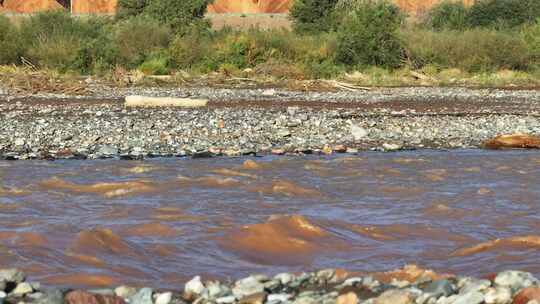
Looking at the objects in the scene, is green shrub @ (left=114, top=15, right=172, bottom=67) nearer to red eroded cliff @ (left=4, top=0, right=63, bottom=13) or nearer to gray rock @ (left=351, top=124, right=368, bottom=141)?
gray rock @ (left=351, top=124, right=368, bottom=141)

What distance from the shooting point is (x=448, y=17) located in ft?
159

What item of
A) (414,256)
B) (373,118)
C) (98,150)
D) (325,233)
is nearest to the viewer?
(414,256)

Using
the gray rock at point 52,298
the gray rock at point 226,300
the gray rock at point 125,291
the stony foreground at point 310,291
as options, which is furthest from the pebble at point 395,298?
the gray rock at point 52,298

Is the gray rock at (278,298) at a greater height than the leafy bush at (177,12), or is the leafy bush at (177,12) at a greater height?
the gray rock at (278,298)

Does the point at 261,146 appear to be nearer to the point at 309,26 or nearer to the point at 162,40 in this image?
the point at 162,40

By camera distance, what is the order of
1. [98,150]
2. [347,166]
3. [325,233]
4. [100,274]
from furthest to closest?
[98,150], [347,166], [325,233], [100,274]

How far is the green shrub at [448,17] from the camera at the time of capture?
44.7m

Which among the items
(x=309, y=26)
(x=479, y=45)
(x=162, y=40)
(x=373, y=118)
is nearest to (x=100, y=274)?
(x=373, y=118)

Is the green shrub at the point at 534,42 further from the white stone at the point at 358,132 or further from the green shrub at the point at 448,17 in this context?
the white stone at the point at 358,132

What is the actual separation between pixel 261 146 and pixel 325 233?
5507 mm

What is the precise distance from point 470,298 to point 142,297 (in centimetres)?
190

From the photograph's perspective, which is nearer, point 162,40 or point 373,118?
point 373,118

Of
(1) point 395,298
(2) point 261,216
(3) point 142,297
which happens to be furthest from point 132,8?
(1) point 395,298

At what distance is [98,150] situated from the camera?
12586mm
